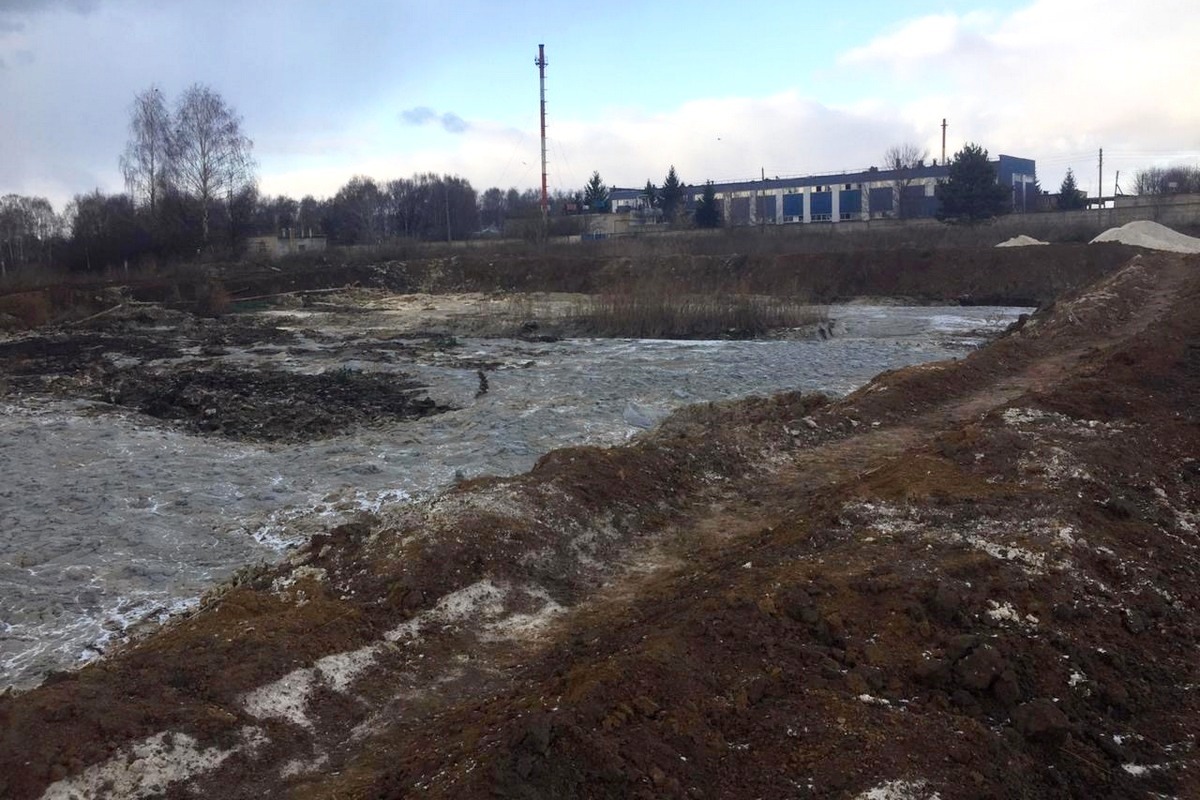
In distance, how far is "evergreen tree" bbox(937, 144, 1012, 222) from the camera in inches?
1984

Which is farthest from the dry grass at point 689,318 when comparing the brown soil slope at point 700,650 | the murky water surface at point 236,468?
the brown soil slope at point 700,650

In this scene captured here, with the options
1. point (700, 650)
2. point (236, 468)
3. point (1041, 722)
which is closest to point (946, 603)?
point (1041, 722)

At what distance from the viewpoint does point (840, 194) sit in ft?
247

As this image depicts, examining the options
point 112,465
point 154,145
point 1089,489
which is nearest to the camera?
point 1089,489

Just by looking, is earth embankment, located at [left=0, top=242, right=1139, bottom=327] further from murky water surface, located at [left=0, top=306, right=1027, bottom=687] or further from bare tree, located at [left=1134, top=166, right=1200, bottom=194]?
bare tree, located at [left=1134, top=166, right=1200, bottom=194]

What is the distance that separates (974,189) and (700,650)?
2040 inches

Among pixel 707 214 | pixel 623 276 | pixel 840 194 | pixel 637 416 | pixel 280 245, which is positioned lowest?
pixel 637 416

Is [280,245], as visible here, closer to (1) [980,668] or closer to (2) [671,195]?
(2) [671,195]

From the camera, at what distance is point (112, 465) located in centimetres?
1198

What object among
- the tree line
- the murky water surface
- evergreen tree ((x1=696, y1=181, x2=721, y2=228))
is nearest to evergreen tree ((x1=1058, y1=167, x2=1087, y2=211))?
the tree line

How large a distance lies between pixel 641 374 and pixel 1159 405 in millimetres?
10787

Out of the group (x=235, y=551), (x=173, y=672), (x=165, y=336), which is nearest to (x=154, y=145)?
(x=165, y=336)

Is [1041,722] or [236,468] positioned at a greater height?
[1041,722]

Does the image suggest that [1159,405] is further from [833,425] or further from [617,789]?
[617,789]
